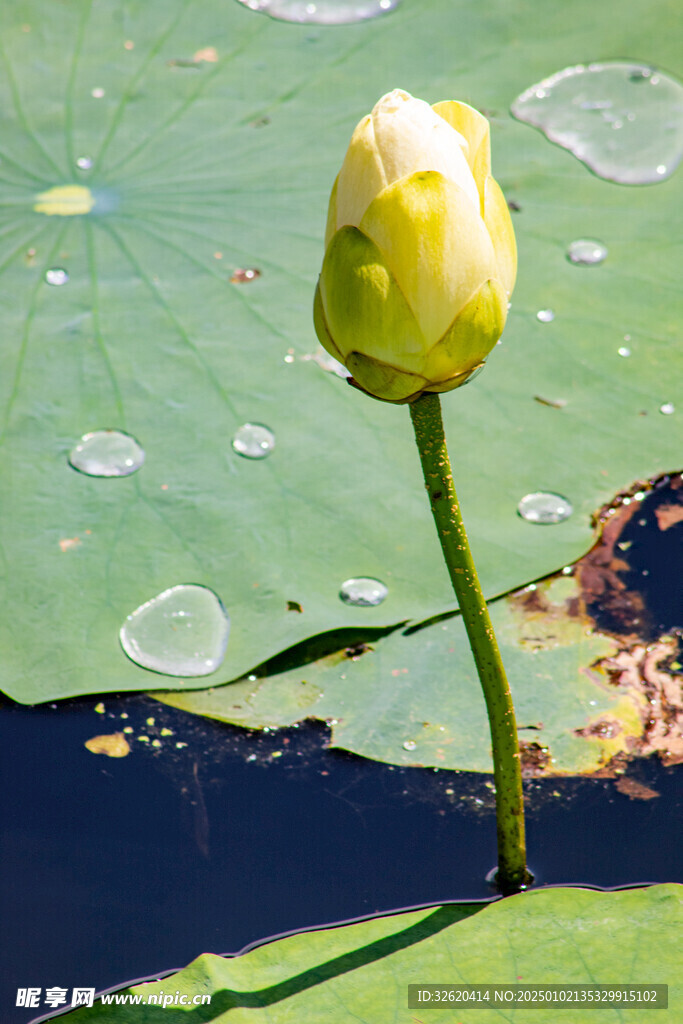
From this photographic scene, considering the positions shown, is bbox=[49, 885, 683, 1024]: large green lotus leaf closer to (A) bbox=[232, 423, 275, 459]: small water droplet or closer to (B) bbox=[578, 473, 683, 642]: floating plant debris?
(B) bbox=[578, 473, 683, 642]: floating plant debris

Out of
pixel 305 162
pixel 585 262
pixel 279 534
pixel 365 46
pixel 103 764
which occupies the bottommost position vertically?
pixel 103 764

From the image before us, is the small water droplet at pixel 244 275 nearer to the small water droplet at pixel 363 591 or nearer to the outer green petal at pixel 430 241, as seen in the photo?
the small water droplet at pixel 363 591

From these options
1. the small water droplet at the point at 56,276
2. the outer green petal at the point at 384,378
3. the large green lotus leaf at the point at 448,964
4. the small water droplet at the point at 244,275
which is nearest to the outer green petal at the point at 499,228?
the outer green petal at the point at 384,378

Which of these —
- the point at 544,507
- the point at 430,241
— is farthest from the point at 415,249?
the point at 544,507

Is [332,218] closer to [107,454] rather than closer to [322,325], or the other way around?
[322,325]

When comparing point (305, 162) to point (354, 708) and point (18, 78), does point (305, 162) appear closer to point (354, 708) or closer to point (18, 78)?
point (18, 78)

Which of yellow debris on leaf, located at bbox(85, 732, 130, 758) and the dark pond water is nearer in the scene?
the dark pond water

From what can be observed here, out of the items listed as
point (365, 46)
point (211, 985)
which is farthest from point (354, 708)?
point (365, 46)

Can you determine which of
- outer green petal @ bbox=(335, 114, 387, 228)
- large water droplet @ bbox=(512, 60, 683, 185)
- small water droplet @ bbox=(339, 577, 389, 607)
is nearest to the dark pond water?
small water droplet @ bbox=(339, 577, 389, 607)
